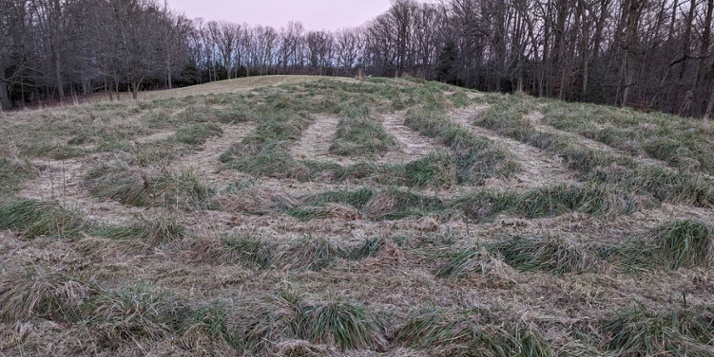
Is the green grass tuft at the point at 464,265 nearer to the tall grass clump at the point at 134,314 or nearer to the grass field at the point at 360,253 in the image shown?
the grass field at the point at 360,253

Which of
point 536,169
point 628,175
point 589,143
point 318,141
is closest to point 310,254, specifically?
point 536,169

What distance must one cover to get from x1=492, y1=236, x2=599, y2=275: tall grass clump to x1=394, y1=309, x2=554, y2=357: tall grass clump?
36.1 inches

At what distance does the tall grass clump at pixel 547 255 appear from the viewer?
2.91m

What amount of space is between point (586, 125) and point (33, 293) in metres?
9.37

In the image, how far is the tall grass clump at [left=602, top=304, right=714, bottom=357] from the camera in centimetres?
200

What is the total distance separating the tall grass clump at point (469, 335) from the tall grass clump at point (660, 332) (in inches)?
17.5

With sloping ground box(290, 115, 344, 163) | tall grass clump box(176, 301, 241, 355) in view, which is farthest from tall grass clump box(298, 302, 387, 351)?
sloping ground box(290, 115, 344, 163)

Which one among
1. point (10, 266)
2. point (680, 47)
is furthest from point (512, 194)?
point (680, 47)

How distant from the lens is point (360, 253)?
3.21m

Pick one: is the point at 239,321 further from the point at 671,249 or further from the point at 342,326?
the point at 671,249

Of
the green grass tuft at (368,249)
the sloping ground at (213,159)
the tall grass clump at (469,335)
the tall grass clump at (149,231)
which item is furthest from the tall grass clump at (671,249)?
the sloping ground at (213,159)

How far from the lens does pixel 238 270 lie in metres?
2.91

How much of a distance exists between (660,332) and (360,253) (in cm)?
197

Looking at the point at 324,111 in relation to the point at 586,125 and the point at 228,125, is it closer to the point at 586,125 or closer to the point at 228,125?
the point at 228,125
